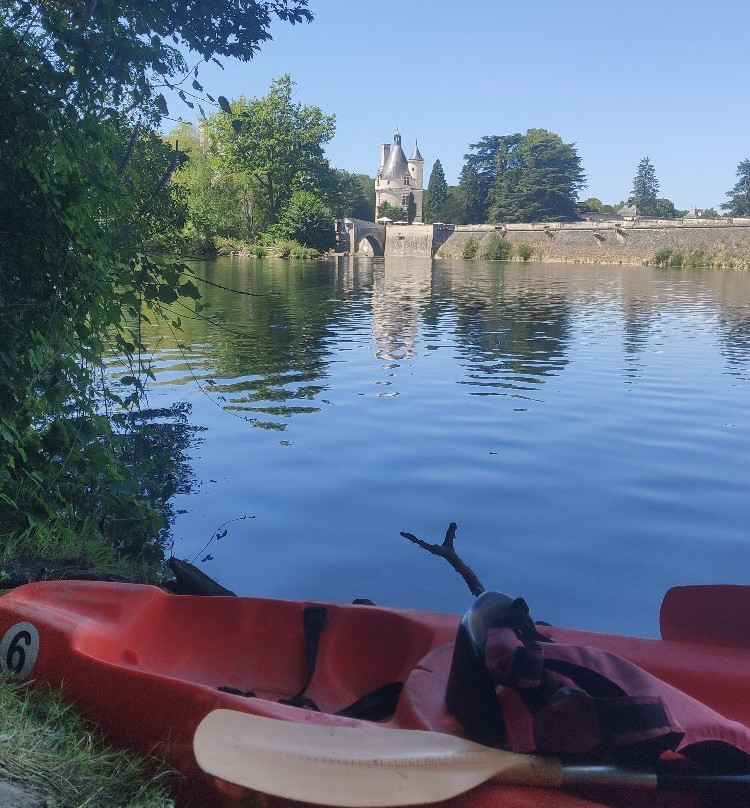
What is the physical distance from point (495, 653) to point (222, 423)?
587 cm

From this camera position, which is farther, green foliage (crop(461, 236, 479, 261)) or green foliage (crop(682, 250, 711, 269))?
green foliage (crop(461, 236, 479, 261))

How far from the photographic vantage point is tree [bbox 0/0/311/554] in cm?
347

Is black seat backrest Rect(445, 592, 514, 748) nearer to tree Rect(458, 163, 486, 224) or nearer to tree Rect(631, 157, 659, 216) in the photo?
tree Rect(458, 163, 486, 224)

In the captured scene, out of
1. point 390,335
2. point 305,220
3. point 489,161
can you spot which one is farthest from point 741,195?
point 390,335

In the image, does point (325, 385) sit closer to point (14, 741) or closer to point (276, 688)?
point (276, 688)

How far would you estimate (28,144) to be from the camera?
348cm

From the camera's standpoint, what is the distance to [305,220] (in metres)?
57.6

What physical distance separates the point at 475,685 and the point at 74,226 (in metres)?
2.76

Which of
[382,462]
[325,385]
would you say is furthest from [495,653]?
[325,385]

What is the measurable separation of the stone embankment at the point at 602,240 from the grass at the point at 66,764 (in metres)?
57.2

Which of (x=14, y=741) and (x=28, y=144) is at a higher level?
(x=28, y=144)

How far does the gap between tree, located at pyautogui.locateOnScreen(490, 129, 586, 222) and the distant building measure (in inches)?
416

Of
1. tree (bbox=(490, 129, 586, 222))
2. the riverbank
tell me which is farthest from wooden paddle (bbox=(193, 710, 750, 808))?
tree (bbox=(490, 129, 586, 222))

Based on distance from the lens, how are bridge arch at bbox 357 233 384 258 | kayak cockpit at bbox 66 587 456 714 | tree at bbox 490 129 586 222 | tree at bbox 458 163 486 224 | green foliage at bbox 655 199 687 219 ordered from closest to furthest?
kayak cockpit at bbox 66 587 456 714, bridge arch at bbox 357 233 384 258, tree at bbox 490 129 586 222, tree at bbox 458 163 486 224, green foliage at bbox 655 199 687 219
